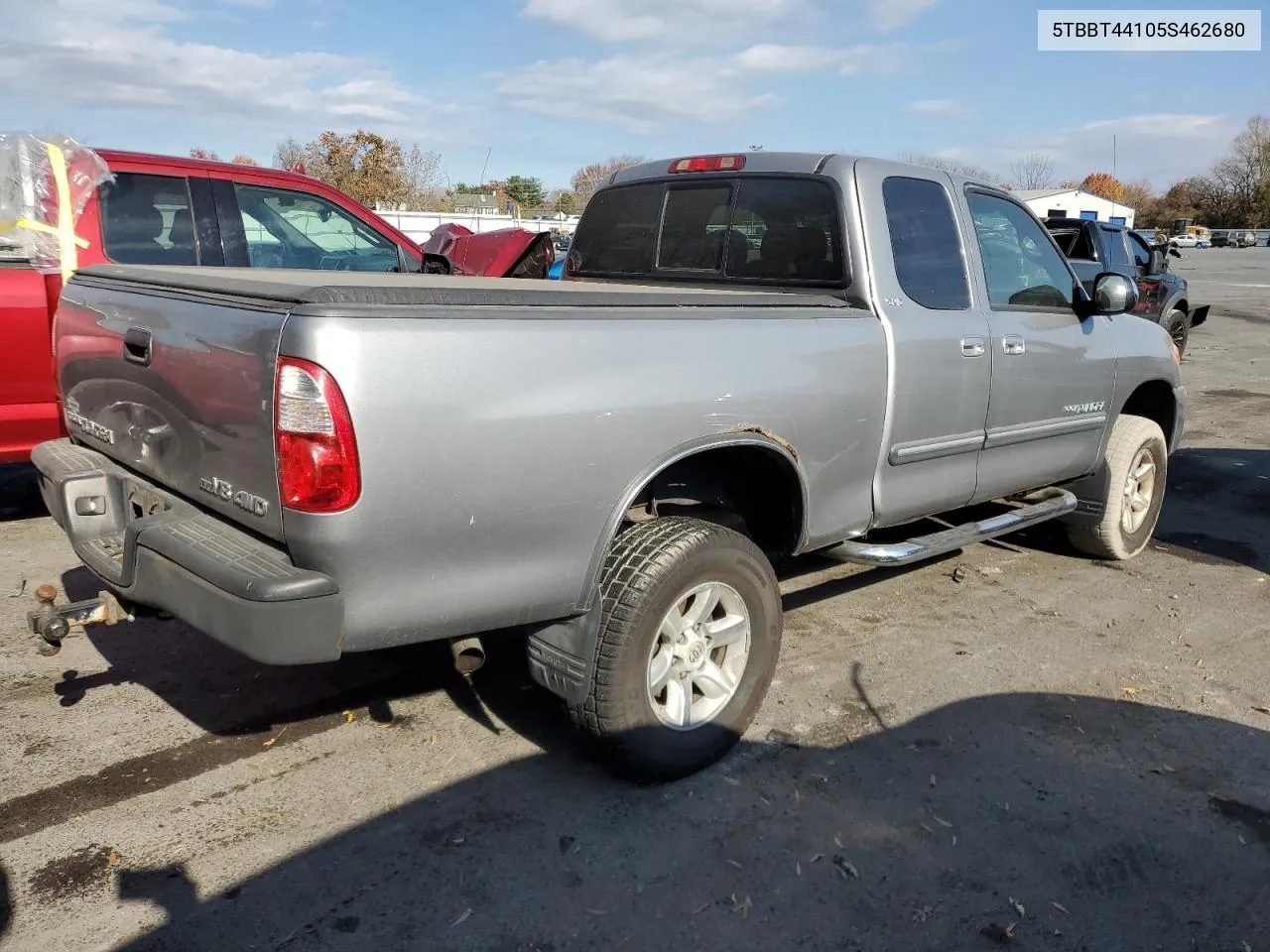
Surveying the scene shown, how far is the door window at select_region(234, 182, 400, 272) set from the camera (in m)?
5.93

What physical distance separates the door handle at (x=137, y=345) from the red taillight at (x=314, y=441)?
813mm

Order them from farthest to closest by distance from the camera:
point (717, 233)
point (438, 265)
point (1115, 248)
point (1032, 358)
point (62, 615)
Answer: point (1115, 248)
point (438, 265)
point (1032, 358)
point (717, 233)
point (62, 615)

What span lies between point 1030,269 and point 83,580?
471cm

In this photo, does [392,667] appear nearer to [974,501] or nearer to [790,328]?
[790,328]

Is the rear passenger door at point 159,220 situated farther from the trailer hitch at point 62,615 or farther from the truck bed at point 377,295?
the trailer hitch at point 62,615

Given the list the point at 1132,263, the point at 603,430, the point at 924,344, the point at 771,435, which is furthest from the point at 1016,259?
the point at 1132,263

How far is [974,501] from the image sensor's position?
4582mm

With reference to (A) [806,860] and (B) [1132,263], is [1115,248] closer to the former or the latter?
(B) [1132,263]

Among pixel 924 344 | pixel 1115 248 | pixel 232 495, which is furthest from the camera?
pixel 1115 248

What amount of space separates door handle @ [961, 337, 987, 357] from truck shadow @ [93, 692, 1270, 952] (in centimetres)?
154

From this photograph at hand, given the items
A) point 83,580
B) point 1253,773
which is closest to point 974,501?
point 1253,773

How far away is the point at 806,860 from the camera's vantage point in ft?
9.68

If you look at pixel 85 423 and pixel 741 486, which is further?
pixel 741 486

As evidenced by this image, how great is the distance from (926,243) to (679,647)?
81.0 inches
